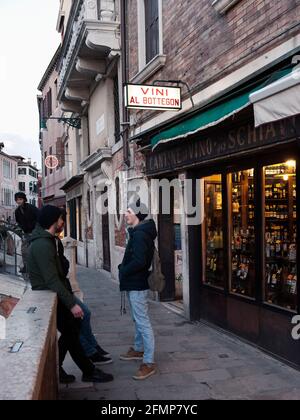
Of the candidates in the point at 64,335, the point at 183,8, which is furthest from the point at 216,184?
the point at 64,335

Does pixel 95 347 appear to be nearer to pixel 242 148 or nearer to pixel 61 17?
pixel 242 148

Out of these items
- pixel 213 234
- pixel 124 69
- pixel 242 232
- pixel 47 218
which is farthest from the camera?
pixel 124 69

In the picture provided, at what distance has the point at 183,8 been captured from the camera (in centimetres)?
761

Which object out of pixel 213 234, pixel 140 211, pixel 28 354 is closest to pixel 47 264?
pixel 140 211

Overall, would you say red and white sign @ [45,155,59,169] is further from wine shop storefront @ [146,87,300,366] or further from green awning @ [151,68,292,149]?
green awning @ [151,68,292,149]

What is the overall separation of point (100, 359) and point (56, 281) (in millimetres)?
1621

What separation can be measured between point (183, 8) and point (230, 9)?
5.29 feet

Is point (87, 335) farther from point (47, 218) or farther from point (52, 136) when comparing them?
point (52, 136)

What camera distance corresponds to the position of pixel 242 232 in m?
6.42

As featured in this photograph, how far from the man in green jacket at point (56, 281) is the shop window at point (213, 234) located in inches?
112

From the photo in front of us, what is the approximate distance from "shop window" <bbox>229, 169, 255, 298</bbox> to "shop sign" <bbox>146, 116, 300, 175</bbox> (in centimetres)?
46

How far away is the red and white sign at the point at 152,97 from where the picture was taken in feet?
24.0
